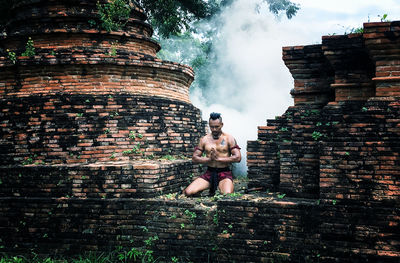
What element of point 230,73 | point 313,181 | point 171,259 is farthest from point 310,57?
point 230,73

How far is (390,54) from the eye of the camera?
12.3 ft

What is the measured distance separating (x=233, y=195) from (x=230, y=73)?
19805 mm

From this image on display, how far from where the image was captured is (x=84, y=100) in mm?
5438

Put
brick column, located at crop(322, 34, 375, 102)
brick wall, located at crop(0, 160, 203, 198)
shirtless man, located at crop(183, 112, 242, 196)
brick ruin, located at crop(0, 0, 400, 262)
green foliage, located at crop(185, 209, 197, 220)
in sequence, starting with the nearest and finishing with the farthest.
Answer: brick ruin, located at crop(0, 0, 400, 262) < brick column, located at crop(322, 34, 375, 102) < green foliage, located at crop(185, 209, 197, 220) < brick wall, located at crop(0, 160, 203, 198) < shirtless man, located at crop(183, 112, 242, 196)

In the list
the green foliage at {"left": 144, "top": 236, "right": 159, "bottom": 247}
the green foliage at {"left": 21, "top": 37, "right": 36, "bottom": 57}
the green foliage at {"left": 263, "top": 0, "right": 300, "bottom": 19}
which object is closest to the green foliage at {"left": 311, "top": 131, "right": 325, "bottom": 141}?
the green foliage at {"left": 144, "top": 236, "right": 159, "bottom": 247}

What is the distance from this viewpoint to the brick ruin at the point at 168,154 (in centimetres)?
373

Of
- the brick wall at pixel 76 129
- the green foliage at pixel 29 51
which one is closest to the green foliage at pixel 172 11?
the green foliage at pixel 29 51

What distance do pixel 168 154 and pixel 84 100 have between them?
159 cm

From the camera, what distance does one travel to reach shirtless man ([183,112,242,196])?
4.84 metres

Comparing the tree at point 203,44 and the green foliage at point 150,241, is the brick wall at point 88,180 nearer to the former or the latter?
the green foliage at point 150,241

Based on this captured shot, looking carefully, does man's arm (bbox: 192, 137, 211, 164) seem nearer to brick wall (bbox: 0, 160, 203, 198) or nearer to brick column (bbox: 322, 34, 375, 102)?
brick wall (bbox: 0, 160, 203, 198)

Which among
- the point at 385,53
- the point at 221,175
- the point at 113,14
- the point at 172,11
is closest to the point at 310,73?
the point at 385,53

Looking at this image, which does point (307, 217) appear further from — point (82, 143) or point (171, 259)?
point (82, 143)

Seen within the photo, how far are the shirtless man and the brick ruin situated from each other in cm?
28
